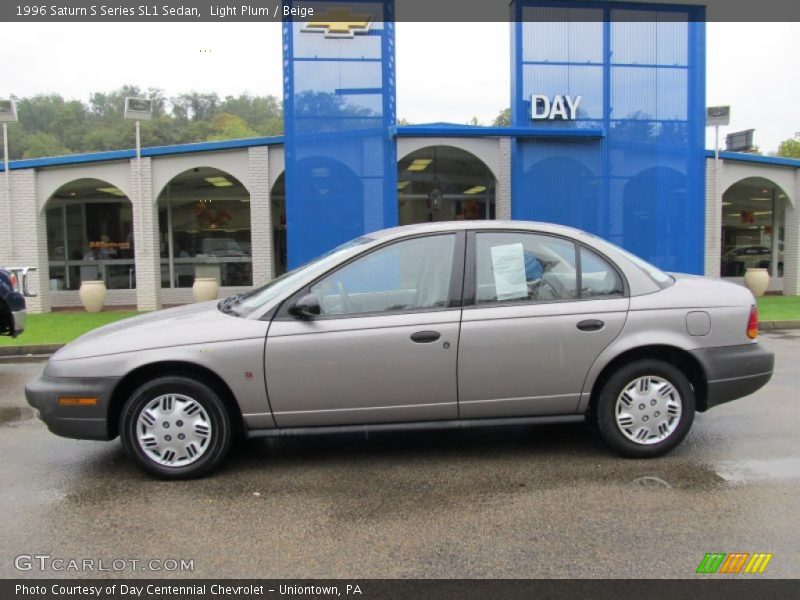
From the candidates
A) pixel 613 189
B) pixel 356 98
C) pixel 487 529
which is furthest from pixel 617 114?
pixel 487 529

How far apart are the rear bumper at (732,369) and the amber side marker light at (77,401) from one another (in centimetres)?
400

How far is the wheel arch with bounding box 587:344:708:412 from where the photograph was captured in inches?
178

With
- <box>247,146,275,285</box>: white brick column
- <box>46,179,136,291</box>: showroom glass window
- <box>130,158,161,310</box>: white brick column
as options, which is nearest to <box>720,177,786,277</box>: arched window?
<box>247,146,275,285</box>: white brick column

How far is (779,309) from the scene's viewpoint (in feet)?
46.6

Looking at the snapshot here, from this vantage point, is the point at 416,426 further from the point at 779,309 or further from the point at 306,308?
the point at 779,309

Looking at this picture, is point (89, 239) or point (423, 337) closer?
point (423, 337)

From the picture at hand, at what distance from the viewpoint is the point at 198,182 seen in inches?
730

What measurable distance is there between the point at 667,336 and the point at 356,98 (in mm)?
9787

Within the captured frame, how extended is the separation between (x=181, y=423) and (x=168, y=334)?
58 cm

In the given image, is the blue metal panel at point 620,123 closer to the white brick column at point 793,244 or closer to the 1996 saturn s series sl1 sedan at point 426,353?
the white brick column at point 793,244

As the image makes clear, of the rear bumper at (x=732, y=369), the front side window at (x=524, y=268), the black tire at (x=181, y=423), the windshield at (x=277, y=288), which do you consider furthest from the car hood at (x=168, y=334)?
the rear bumper at (x=732, y=369)

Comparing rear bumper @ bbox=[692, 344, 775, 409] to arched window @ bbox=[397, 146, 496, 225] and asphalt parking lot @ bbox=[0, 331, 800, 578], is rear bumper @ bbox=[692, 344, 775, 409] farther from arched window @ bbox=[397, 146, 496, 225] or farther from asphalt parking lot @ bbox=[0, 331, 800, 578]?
arched window @ bbox=[397, 146, 496, 225]

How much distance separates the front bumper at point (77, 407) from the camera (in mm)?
4203
